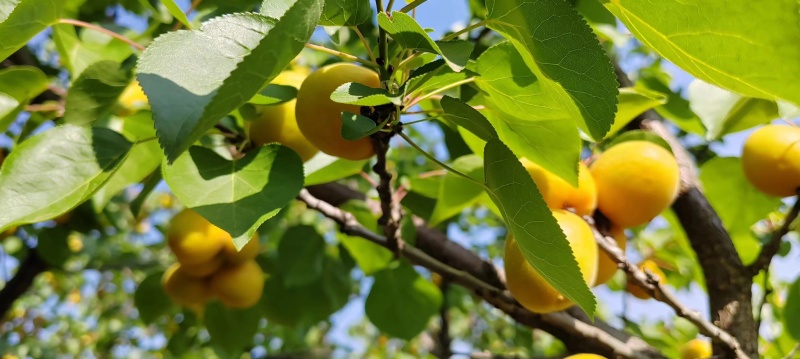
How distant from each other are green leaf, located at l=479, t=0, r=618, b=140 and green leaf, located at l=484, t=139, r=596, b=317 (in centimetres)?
8

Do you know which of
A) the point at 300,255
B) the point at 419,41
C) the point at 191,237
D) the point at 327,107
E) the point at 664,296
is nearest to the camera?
the point at 419,41

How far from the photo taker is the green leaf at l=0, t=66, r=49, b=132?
971mm

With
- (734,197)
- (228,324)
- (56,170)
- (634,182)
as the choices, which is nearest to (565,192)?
(634,182)

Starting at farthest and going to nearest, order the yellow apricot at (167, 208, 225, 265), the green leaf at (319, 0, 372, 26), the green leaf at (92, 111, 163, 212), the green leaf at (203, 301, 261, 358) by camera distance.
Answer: the green leaf at (203, 301, 261, 358)
the yellow apricot at (167, 208, 225, 265)
the green leaf at (92, 111, 163, 212)
the green leaf at (319, 0, 372, 26)

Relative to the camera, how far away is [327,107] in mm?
743

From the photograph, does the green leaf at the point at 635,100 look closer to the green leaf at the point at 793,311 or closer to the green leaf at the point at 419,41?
the green leaf at the point at 419,41

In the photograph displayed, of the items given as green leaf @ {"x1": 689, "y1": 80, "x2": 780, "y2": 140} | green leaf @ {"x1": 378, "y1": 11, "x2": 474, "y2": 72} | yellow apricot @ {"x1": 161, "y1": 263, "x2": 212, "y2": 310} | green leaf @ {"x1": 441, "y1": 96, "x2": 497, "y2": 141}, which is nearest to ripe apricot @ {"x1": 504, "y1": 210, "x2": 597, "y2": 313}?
green leaf @ {"x1": 441, "y1": 96, "x2": 497, "y2": 141}

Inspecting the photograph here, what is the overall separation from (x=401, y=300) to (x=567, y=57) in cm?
97

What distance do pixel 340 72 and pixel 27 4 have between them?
37cm

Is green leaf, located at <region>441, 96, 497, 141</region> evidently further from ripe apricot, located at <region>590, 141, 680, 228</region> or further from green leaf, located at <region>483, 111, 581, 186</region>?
ripe apricot, located at <region>590, 141, 680, 228</region>

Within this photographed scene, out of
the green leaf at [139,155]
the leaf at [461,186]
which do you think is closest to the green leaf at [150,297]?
the green leaf at [139,155]

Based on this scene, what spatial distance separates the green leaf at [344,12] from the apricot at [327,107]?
0.20 feet

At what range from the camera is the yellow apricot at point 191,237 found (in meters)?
1.22

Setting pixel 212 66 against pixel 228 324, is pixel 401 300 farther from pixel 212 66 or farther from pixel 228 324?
pixel 212 66
